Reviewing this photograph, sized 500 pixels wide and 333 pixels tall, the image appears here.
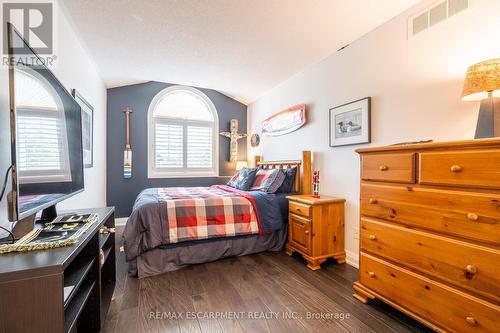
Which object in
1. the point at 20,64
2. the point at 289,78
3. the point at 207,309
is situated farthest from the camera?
the point at 289,78

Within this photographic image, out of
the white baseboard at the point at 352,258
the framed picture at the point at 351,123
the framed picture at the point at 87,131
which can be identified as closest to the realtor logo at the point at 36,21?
the framed picture at the point at 87,131

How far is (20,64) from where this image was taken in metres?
0.91

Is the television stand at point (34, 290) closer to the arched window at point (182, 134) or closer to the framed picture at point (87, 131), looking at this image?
the framed picture at point (87, 131)

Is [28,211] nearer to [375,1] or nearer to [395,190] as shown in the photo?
[395,190]

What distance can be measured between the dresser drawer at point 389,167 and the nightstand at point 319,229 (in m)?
0.76

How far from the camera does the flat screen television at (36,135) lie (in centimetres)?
86

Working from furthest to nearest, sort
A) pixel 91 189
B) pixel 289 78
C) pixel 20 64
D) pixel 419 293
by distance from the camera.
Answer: pixel 289 78 → pixel 91 189 → pixel 419 293 → pixel 20 64

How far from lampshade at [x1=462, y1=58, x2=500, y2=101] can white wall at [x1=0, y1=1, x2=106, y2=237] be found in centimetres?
254

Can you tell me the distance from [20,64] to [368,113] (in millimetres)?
2535

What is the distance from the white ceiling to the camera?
2020 mm

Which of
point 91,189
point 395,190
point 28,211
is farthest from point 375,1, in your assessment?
point 91,189

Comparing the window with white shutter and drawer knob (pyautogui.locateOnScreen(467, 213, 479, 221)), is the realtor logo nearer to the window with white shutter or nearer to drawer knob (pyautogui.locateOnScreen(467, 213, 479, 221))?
the window with white shutter

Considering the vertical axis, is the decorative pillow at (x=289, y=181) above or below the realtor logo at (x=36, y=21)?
below

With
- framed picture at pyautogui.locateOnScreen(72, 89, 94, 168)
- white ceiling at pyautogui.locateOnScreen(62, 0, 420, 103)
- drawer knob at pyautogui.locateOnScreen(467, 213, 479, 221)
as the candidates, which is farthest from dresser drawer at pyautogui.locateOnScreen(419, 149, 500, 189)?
framed picture at pyautogui.locateOnScreen(72, 89, 94, 168)
